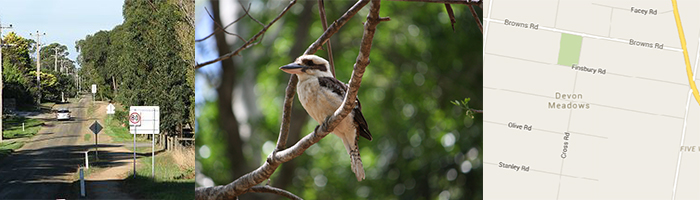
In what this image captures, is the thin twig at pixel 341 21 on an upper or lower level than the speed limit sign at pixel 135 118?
→ upper

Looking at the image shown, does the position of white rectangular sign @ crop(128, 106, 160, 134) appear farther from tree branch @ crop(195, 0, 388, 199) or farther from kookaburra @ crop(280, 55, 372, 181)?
kookaburra @ crop(280, 55, 372, 181)

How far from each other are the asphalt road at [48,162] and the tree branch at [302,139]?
2.04 feet

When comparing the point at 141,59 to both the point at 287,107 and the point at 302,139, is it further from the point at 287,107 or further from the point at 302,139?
the point at 302,139

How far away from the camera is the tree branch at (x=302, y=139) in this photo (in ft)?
6.84

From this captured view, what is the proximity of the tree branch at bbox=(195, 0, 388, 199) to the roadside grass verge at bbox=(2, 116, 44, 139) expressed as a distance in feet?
2.62

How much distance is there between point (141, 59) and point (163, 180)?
0.55 metres

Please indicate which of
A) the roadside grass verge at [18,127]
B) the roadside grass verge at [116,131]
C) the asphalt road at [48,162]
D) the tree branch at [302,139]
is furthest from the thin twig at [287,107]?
the roadside grass verge at [18,127]

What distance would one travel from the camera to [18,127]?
2570 millimetres
